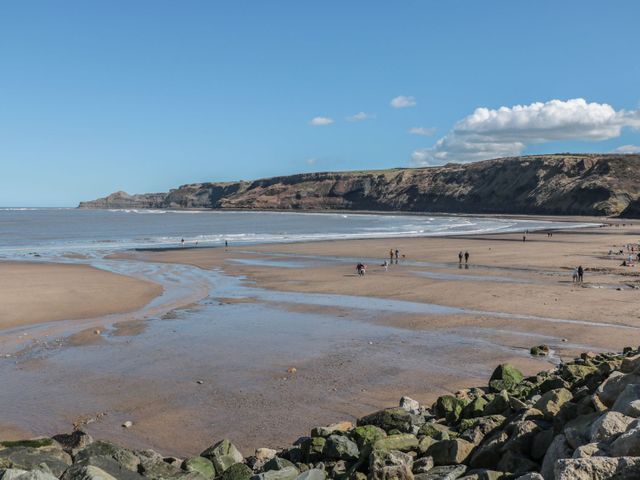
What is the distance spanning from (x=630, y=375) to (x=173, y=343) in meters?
12.8

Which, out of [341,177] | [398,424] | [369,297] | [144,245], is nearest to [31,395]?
[398,424]

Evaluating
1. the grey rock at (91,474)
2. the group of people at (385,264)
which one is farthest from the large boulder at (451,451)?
the group of people at (385,264)

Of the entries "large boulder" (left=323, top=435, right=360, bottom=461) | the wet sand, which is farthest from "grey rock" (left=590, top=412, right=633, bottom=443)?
the wet sand

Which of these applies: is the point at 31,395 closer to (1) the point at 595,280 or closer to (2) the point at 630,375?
(2) the point at 630,375

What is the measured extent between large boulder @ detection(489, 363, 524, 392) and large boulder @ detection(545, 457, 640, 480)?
7.01 metres

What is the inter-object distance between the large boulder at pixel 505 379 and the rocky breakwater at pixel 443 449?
4.93 ft

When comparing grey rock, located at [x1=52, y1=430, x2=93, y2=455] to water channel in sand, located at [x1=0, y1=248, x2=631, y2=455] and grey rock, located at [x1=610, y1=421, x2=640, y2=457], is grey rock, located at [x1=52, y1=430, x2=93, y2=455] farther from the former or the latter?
grey rock, located at [x1=610, y1=421, x2=640, y2=457]

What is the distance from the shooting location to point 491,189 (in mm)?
146625

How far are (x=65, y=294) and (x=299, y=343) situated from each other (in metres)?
14.3

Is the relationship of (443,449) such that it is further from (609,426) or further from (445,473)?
(609,426)

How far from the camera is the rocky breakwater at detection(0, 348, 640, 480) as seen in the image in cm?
588

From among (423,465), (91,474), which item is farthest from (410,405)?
(91,474)

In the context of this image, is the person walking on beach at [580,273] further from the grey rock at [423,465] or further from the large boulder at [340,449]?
the grey rock at [423,465]

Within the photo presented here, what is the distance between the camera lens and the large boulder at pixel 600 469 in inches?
192
